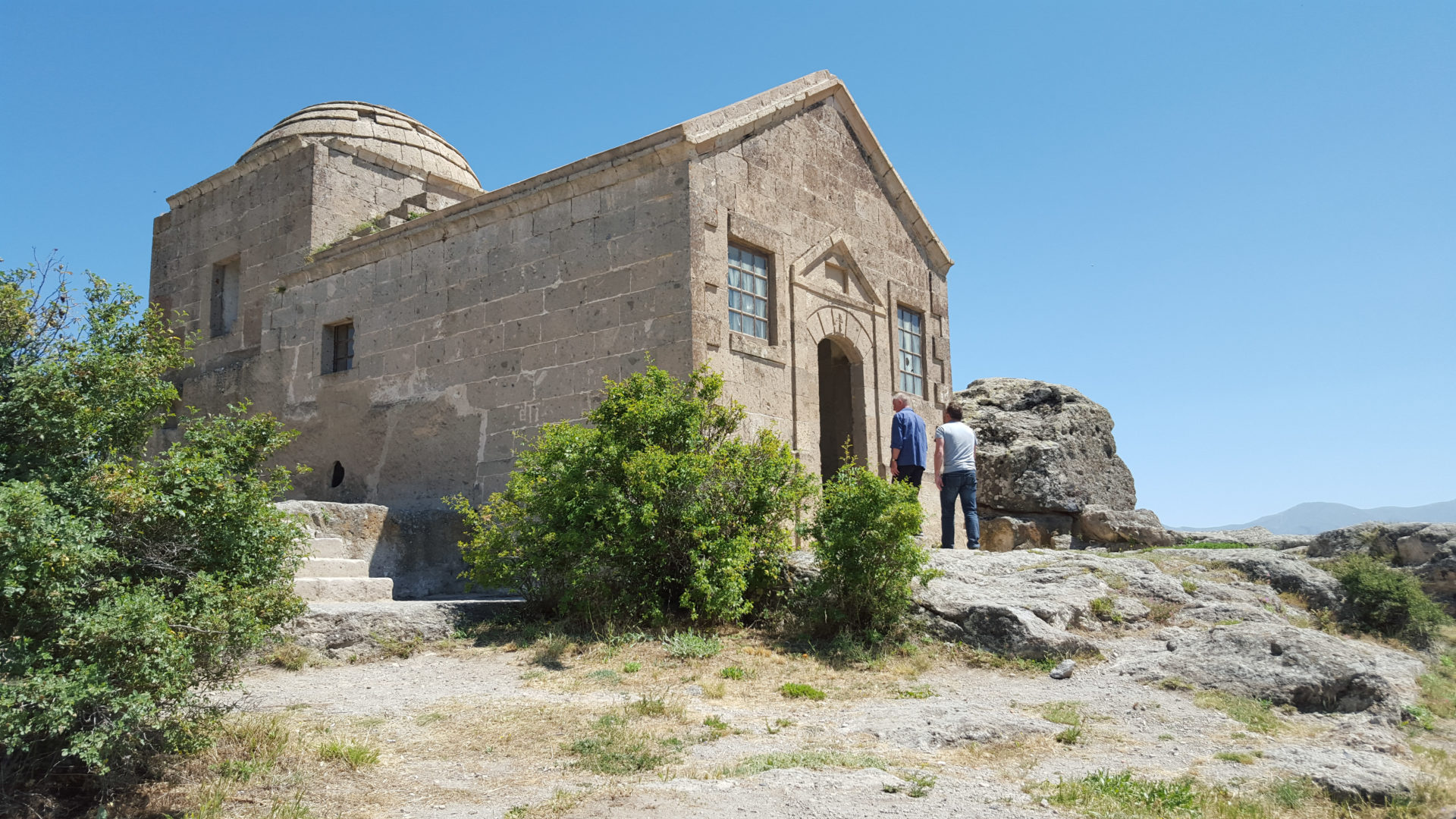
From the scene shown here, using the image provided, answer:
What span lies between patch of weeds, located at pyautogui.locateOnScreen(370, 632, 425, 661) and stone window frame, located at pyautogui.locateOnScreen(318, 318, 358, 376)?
6.90m

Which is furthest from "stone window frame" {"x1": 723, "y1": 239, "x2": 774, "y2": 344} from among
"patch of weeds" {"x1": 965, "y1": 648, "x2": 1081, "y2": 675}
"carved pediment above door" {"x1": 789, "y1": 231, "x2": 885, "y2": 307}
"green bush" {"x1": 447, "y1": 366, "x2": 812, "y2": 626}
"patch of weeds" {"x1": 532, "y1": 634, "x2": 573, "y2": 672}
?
"patch of weeds" {"x1": 965, "y1": 648, "x2": 1081, "y2": 675}

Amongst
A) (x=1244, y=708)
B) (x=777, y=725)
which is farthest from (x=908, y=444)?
(x=777, y=725)

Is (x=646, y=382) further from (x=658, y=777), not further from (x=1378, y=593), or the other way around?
(x=1378, y=593)

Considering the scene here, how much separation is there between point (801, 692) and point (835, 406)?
24.5ft

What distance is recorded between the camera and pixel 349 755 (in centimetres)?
504

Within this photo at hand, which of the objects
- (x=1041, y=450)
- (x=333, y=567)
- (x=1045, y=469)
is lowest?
(x=333, y=567)

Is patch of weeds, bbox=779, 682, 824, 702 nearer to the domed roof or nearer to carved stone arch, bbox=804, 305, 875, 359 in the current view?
carved stone arch, bbox=804, 305, 875, 359

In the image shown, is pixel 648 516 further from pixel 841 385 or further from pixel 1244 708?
pixel 841 385

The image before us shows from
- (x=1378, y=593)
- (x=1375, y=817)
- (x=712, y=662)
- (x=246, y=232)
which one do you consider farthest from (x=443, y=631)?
(x=246, y=232)

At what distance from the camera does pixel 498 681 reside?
7012 mm

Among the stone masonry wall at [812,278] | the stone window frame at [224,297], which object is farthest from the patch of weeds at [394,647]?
the stone window frame at [224,297]

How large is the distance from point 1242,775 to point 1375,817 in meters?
0.59

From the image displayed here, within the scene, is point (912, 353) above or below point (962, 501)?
above

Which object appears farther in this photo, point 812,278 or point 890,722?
point 812,278
